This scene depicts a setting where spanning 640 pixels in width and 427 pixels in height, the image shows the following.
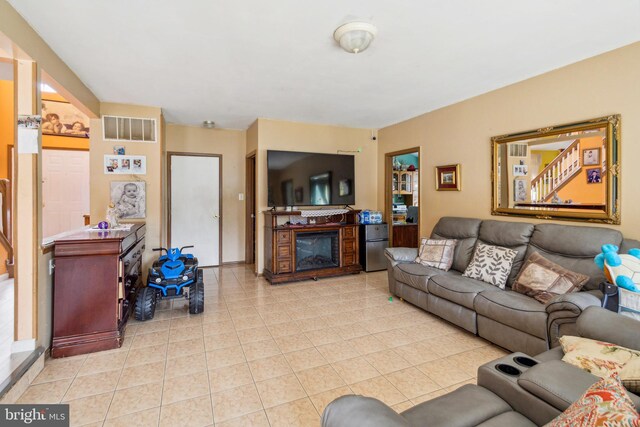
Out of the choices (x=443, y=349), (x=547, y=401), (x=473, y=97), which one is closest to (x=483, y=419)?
(x=547, y=401)

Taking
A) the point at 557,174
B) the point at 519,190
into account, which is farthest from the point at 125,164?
the point at 557,174

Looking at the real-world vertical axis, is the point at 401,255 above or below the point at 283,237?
below

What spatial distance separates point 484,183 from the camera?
373 cm

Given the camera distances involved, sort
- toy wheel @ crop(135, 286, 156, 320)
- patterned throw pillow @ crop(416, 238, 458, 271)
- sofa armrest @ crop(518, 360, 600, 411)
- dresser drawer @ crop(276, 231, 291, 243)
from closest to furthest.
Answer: sofa armrest @ crop(518, 360, 600, 411)
toy wheel @ crop(135, 286, 156, 320)
patterned throw pillow @ crop(416, 238, 458, 271)
dresser drawer @ crop(276, 231, 291, 243)

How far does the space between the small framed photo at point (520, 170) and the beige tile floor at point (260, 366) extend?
182cm

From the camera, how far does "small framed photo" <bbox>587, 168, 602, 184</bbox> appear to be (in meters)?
2.72

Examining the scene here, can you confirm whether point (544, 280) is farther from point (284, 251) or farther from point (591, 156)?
point (284, 251)

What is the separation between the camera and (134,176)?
412cm

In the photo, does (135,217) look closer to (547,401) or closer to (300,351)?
(300,351)

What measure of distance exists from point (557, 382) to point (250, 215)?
5.13 metres

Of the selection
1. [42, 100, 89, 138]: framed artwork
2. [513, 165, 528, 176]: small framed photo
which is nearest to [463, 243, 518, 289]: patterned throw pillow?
[513, 165, 528, 176]: small framed photo

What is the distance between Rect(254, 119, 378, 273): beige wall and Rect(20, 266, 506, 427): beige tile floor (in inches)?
73.9

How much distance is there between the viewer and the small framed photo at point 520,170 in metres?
3.31

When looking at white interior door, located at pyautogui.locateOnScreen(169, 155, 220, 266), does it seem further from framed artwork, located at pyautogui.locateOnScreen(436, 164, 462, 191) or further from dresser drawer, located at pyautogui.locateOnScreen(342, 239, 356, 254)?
framed artwork, located at pyautogui.locateOnScreen(436, 164, 462, 191)
